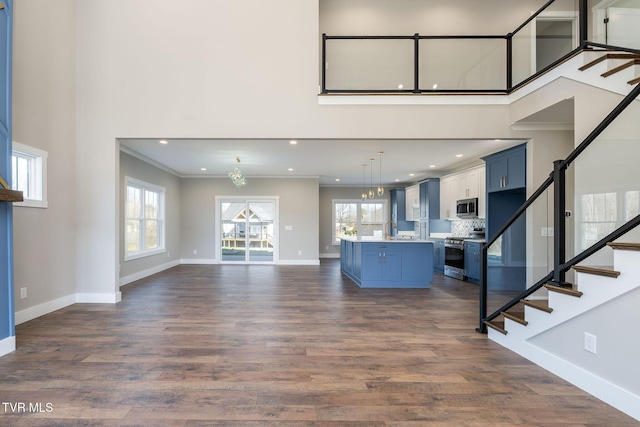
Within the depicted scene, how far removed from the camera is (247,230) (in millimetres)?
9094

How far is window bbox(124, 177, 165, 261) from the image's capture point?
247 inches

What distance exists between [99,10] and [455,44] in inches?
206

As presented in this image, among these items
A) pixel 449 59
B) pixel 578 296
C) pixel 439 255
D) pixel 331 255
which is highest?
pixel 449 59

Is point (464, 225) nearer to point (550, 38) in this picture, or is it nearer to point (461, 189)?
point (461, 189)

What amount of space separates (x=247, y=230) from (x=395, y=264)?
4.86 m

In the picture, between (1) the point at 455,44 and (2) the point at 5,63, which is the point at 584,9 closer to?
(1) the point at 455,44

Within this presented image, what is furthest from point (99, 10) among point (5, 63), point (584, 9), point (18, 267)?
point (584, 9)

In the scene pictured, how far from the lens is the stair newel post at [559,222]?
2502mm

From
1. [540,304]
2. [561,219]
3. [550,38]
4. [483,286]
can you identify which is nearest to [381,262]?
[483,286]

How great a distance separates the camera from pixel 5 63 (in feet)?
9.02

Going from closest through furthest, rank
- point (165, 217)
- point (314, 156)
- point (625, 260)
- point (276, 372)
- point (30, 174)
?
point (625, 260)
point (276, 372)
point (30, 174)
point (314, 156)
point (165, 217)

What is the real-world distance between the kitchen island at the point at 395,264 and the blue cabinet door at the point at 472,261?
1.07m

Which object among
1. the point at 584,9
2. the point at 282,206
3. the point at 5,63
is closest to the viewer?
the point at 5,63

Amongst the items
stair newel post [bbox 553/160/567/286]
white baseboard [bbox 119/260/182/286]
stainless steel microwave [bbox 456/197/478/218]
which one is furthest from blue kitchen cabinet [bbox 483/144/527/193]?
white baseboard [bbox 119/260/182/286]
